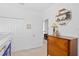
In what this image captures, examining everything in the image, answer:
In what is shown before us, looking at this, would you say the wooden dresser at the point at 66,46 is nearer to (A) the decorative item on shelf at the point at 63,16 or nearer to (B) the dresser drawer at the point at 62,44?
(B) the dresser drawer at the point at 62,44

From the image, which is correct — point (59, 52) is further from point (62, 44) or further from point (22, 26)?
point (22, 26)

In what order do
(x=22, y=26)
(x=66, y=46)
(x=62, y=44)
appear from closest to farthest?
(x=66, y=46)
(x=62, y=44)
(x=22, y=26)

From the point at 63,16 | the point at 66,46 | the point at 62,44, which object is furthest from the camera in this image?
the point at 63,16

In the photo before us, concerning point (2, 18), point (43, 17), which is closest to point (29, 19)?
point (43, 17)

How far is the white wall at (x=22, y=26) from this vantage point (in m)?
4.34

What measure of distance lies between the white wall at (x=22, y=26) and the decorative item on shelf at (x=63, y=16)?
6.27 feet

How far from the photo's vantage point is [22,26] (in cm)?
478

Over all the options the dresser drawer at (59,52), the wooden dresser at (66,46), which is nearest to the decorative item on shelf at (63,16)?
the wooden dresser at (66,46)

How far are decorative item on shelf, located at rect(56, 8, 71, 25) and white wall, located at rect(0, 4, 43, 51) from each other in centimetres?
191

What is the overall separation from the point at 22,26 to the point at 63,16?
2340 millimetres

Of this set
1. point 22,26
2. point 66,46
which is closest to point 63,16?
point 66,46

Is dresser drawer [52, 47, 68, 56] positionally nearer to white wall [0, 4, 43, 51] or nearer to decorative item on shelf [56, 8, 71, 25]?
decorative item on shelf [56, 8, 71, 25]

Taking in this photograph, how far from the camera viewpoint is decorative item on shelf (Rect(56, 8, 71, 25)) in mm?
3016

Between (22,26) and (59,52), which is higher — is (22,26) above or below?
above
